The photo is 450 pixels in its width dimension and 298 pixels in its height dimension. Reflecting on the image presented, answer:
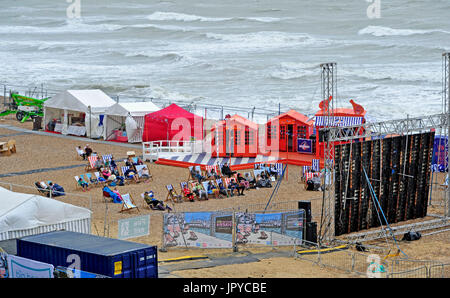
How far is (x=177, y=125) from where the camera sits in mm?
28828

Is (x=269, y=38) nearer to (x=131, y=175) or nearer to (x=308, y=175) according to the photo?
(x=308, y=175)

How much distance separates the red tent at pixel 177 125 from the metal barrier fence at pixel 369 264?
1345 cm

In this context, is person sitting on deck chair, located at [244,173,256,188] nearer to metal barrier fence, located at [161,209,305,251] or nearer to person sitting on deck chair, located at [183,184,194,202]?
person sitting on deck chair, located at [183,184,194,202]

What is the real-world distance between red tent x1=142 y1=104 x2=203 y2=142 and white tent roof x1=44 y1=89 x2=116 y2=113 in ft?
12.7

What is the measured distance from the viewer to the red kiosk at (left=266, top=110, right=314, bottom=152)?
2753 centimetres

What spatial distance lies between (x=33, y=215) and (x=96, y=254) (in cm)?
283

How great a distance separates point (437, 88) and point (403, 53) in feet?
63.5

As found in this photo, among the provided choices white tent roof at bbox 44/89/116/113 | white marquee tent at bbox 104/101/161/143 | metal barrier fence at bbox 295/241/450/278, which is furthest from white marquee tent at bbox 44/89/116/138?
metal barrier fence at bbox 295/241/450/278

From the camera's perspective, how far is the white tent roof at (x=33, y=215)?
13406 mm

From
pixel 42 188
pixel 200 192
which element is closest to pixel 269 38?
pixel 200 192

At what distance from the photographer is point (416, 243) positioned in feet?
56.3

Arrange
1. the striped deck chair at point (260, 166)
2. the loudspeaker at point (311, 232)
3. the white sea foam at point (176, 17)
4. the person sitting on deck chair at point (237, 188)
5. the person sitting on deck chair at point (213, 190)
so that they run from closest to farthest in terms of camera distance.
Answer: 1. the loudspeaker at point (311, 232)
2. the person sitting on deck chair at point (213, 190)
3. the person sitting on deck chair at point (237, 188)
4. the striped deck chair at point (260, 166)
5. the white sea foam at point (176, 17)

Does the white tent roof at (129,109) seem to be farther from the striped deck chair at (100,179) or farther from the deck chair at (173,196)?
the deck chair at (173,196)

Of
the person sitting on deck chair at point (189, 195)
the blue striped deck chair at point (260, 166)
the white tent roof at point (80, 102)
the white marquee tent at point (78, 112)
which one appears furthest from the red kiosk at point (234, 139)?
the white tent roof at point (80, 102)
